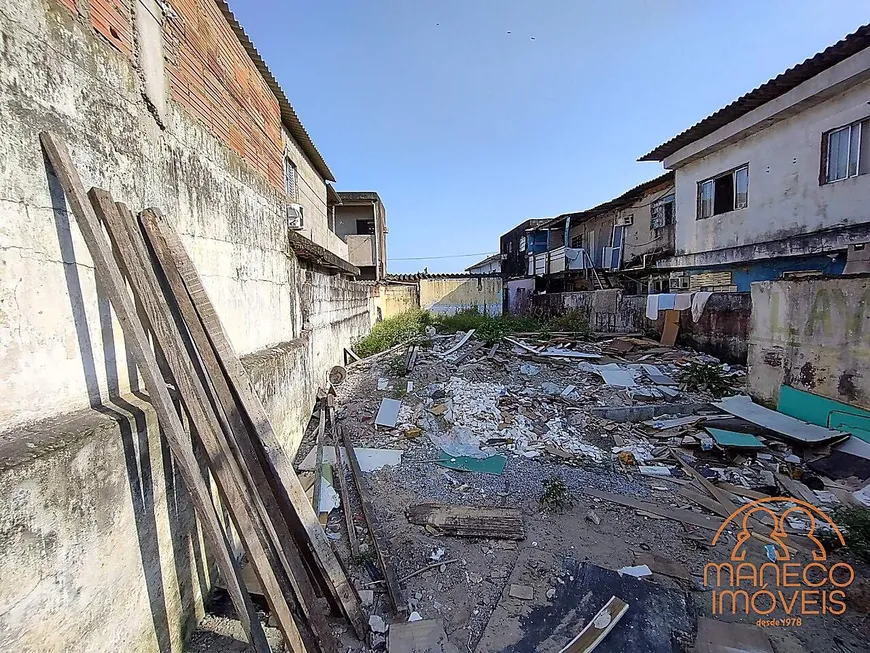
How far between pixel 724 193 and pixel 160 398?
14.4 m

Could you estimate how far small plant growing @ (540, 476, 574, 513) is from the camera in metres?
4.00

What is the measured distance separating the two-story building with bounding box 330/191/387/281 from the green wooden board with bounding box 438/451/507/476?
1294cm

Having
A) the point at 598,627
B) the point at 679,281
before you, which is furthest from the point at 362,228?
the point at 598,627

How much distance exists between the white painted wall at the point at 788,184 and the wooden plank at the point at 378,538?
10548mm

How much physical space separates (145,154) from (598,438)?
596 centimetres

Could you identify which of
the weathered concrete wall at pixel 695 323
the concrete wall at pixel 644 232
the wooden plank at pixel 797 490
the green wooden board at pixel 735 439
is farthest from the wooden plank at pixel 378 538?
the concrete wall at pixel 644 232

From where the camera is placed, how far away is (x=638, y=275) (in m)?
15.0

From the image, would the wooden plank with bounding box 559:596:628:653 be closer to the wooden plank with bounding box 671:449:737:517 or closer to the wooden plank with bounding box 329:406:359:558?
the wooden plank with bounding box 329:406:359:558

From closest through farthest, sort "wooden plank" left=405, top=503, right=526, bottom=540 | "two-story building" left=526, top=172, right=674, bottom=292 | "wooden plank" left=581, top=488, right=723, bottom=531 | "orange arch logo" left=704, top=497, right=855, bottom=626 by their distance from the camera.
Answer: "orange arch logo" left=704, top=497, right=855, bottom=626, "wooden plank" left=405, top=503, right=526, bottom=540, "wooden plank" left=581, top=488, right=723, bottom=531, "two-story building" left=526, top=172, right=674, bottom=292

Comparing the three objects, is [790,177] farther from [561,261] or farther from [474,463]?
[474,463]

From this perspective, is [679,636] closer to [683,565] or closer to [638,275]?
[683,565]

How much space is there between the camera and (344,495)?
161 inches

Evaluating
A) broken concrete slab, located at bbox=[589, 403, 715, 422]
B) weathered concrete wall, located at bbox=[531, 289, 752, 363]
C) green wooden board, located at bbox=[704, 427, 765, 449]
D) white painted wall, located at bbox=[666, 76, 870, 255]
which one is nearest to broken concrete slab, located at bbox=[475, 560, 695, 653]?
green wooden board, located at bbox=[704, 427, 765, 449]

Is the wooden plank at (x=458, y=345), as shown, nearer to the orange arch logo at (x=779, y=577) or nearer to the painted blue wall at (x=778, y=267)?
the painted blue wall at (x=778, y=267)
